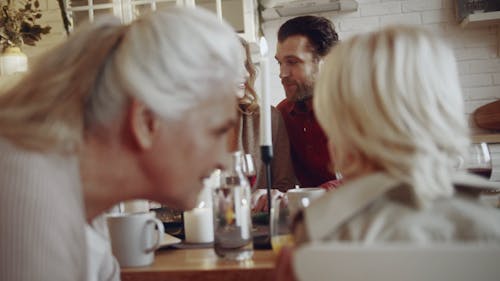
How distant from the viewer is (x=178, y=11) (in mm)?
750

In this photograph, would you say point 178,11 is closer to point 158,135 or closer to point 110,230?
point 158,135

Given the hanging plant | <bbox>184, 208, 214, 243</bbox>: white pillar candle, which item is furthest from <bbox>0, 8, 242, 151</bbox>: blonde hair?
the hanging plant

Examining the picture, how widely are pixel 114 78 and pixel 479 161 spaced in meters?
0.88

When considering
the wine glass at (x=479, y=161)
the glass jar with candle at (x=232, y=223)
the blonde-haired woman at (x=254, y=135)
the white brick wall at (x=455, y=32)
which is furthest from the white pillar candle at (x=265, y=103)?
the white brick wall at (x=455, y=32)

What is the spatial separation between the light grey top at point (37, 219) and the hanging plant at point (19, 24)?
2.71 m

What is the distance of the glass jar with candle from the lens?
0.96 meters

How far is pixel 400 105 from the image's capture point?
68 cm

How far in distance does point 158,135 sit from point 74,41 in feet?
0.62

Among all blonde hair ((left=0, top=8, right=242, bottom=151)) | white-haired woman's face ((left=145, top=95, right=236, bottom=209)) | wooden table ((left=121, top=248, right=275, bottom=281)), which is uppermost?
blonde hair ((left=0, top=8, right=242, bottom=151))

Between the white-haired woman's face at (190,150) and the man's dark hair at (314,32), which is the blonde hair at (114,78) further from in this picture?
the man's dark hair at (314,32)

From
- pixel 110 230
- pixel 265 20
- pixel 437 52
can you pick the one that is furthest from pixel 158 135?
pixel 265 20

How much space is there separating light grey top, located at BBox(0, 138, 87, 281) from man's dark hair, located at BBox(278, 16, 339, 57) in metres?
1.56

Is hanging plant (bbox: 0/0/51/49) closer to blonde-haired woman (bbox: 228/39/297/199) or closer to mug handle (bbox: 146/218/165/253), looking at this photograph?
blonde-haired woman (bbox: 228/39/297/199)

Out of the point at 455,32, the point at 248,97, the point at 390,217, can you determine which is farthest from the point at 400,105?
the point at 455,32
